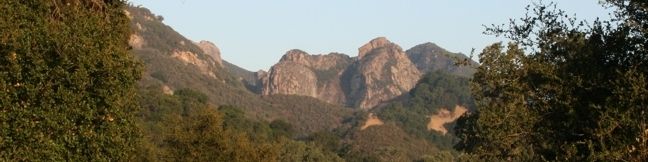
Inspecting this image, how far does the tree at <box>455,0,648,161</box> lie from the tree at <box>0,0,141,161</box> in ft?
41.2

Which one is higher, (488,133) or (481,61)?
(481,61)

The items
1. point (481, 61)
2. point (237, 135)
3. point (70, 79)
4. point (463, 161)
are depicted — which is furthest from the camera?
point (237, 135)

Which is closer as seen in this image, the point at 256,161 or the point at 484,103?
the point at 484,103

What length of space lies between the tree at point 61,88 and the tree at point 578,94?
495 inches

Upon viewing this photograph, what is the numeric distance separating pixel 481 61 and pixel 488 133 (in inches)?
247

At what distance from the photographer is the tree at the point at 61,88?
22.1 meters

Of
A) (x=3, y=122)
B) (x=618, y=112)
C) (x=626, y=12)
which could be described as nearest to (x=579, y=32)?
(x=626, y=12)

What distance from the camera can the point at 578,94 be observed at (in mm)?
24922

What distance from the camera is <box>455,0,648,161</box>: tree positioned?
22.0 metres

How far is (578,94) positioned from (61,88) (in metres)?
14.5

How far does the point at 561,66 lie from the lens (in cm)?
2697

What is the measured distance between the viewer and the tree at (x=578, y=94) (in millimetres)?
22000

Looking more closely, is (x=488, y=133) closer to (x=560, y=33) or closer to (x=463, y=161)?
(x=463, y=161)

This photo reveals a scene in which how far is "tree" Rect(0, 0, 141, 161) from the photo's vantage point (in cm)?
2211
